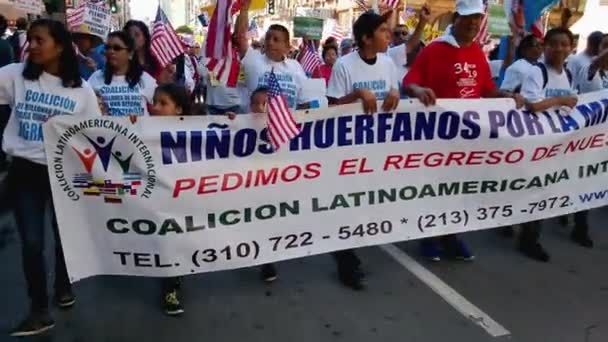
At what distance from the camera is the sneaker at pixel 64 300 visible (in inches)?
152

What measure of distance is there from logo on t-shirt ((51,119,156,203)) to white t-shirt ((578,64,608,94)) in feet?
15.2

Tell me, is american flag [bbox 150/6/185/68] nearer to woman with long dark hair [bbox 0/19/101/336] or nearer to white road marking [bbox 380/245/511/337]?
woman with long dark hair [bbox 0/19/101/336]

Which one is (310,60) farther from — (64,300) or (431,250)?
(64,300)

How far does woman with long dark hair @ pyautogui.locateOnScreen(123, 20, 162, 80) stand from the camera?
5453 mm

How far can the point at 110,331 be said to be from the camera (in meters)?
3.59

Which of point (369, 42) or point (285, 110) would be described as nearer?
point (285, 110)

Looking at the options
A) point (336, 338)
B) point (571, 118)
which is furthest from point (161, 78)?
point (571, 118)

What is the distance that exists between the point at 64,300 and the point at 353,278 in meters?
1.97

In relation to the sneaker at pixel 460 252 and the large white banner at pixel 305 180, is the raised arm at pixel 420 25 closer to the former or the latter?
the large white banner at pixel 305 180

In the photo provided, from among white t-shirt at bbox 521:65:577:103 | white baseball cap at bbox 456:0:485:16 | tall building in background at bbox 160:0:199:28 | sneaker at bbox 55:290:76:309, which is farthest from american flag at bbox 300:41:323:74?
tall building in background at bbox 160:0:199:28

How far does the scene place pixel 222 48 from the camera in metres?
5.42

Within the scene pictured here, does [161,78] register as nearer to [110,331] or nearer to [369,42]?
[369,42]

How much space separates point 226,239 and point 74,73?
4.37ft

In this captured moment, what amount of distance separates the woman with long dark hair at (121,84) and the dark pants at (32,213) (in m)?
0.93
